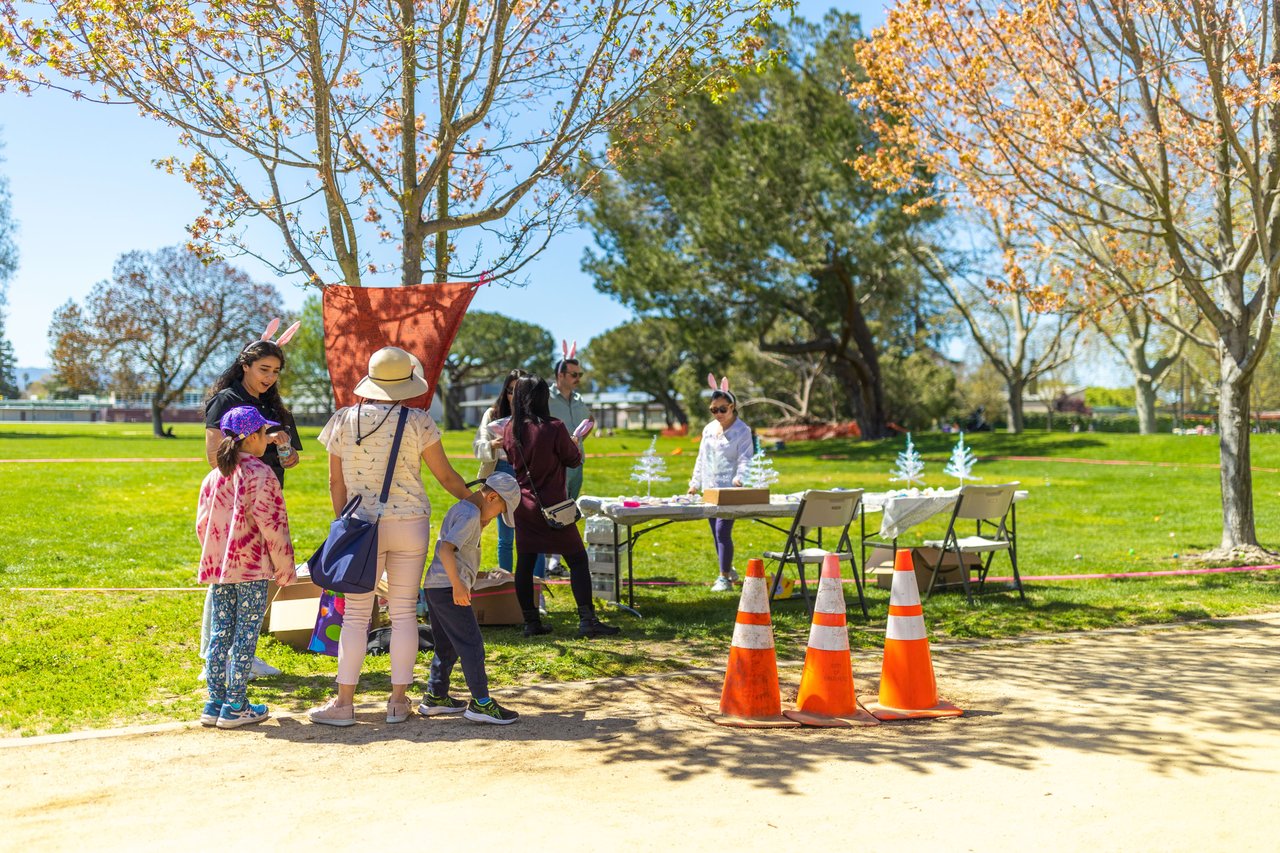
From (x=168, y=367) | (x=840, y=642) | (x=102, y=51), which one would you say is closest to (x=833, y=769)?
(x=840, y=642)

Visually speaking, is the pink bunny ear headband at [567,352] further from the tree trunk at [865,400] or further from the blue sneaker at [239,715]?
the tree trunk at [865,400]

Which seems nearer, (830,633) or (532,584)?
(830,633)

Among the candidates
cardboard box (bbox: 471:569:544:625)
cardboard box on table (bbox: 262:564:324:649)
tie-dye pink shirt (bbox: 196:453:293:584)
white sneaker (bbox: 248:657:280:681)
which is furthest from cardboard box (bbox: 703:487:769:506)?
tie-dye pink shirt (bbox: 196:453:293:584)

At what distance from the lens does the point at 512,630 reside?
773 centimetres

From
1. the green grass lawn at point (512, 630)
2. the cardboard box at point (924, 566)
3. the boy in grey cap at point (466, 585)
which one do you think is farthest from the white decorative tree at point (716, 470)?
the boy in grey cap at point (466, 585)

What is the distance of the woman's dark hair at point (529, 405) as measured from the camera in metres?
7.28

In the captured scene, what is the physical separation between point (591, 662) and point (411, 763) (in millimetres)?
2240

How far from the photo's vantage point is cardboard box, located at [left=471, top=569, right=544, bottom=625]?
766 centimetres

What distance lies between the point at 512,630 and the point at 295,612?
1.52 metres

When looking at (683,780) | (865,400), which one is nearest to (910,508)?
(683,780)

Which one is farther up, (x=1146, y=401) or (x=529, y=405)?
(x=1146, y=401)

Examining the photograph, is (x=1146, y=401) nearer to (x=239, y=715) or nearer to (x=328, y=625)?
(x=328, y=625)

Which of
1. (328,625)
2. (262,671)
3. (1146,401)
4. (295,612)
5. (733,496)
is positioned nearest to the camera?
(262,671)

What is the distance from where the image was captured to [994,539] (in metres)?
9.50
